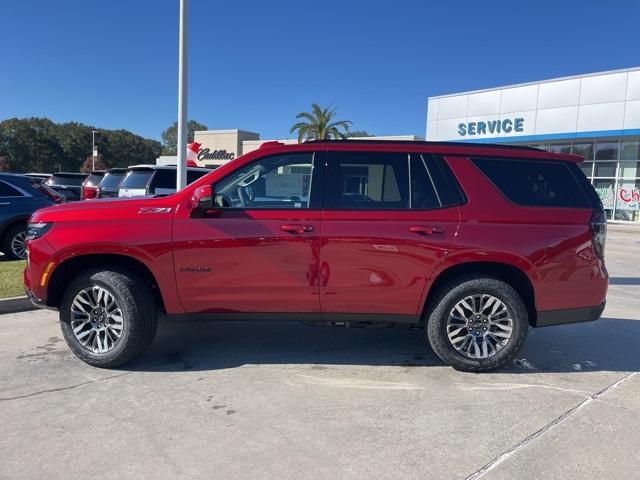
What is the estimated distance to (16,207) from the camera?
30.1 ft

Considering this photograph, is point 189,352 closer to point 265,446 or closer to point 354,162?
point 265,446

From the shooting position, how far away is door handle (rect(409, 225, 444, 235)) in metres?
4.33

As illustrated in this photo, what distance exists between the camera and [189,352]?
5.00 m

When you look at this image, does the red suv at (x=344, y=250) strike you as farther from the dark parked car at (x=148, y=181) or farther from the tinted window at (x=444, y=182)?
the dark parked car at (x=148, y=181)

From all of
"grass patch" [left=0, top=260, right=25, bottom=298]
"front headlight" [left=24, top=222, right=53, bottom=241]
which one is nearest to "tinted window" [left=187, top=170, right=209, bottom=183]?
"grass patch" [left=0, top=260, right=25, bottom=298]

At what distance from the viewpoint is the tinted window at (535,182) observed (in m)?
4.54

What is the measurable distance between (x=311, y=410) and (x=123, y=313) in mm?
1813

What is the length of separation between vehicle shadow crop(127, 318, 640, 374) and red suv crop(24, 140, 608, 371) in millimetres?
466

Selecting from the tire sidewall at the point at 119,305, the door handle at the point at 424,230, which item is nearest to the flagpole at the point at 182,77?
the tire sidewall at the point at 119,305

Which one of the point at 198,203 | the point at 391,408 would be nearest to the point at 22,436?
the point at 198,203

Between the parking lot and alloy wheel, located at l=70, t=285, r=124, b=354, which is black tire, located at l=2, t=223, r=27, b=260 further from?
alloy wheel, located at l=70, t=285, r=124, b=354

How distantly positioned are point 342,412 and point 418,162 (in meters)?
2.20

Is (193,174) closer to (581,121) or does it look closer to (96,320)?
(96,320)

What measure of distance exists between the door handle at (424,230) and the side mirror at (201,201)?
66.2 inches
